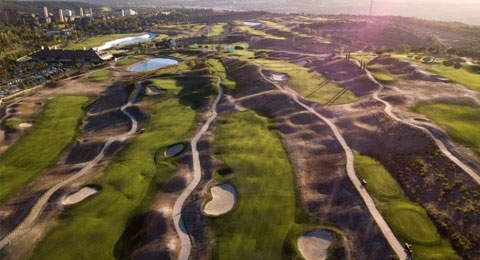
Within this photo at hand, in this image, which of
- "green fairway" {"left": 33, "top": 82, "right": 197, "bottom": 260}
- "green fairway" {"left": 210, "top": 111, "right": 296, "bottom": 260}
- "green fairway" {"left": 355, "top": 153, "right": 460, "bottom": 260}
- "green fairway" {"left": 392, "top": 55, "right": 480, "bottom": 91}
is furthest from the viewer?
"green fairway" {"left": 392, "top": 55, "right": 480, "bottom": 91}

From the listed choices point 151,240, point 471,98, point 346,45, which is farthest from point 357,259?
point 346,45

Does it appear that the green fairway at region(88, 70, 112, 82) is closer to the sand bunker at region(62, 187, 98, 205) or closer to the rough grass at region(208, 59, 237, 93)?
the rough grass at region(208, 59, 237, 93)

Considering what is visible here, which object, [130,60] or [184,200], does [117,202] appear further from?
[130,60]

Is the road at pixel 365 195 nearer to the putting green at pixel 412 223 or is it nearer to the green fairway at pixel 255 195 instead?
the putting green at pixel 412 223

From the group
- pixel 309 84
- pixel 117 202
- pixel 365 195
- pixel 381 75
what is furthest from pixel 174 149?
pixel 381 75

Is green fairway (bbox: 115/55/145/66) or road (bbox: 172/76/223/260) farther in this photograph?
green fairway (bbox: 115/55/145/66)

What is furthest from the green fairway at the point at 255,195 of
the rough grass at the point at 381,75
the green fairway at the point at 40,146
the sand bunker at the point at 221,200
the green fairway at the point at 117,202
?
the rough grass at the point at 381,75

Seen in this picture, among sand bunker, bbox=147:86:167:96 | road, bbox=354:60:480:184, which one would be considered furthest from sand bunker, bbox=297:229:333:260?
sand bunker, bbox=147:86:167:96

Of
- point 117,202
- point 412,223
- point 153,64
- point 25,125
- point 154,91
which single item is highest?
point 153,64
